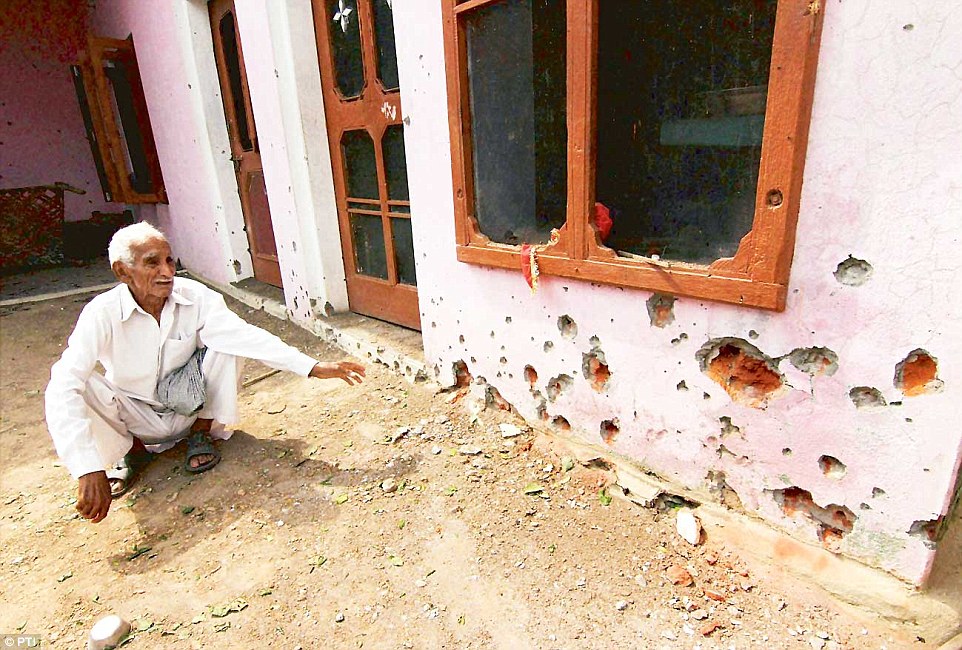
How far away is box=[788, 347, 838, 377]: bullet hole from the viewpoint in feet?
4.97

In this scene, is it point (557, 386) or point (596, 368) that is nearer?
point (596, 368)

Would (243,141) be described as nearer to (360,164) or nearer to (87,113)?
(360,164)

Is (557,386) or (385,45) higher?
(385,45)

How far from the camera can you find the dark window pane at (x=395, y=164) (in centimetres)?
323

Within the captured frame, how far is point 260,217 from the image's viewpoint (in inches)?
201

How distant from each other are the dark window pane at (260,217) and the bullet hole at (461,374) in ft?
9.43

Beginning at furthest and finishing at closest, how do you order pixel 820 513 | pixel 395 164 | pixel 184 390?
pixel 395 164 < pixel 184 390 < pixel 820 513

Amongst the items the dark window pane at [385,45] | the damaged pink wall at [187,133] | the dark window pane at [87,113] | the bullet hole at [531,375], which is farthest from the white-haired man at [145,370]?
the dark window pane at [87,113]

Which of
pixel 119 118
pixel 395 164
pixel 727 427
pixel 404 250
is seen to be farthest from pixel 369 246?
pixel 119 118

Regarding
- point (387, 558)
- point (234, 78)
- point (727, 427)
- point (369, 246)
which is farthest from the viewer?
point (234, 78)

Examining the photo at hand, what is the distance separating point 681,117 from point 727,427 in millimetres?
1789

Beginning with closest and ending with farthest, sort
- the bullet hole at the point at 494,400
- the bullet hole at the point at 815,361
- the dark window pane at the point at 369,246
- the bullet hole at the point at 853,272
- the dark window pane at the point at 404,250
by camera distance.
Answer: the bullet hole at the point at 853,272 < the bullet hole at the point at 815,361 < the bullet hole at the point at 494,400 < the dark window pane at the point at 404,250 < the dark window pane at the point at 369,246

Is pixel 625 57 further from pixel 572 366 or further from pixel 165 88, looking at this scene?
pixel 165 88

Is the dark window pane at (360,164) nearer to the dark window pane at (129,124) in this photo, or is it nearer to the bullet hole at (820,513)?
the bullet hole at (820,513)
